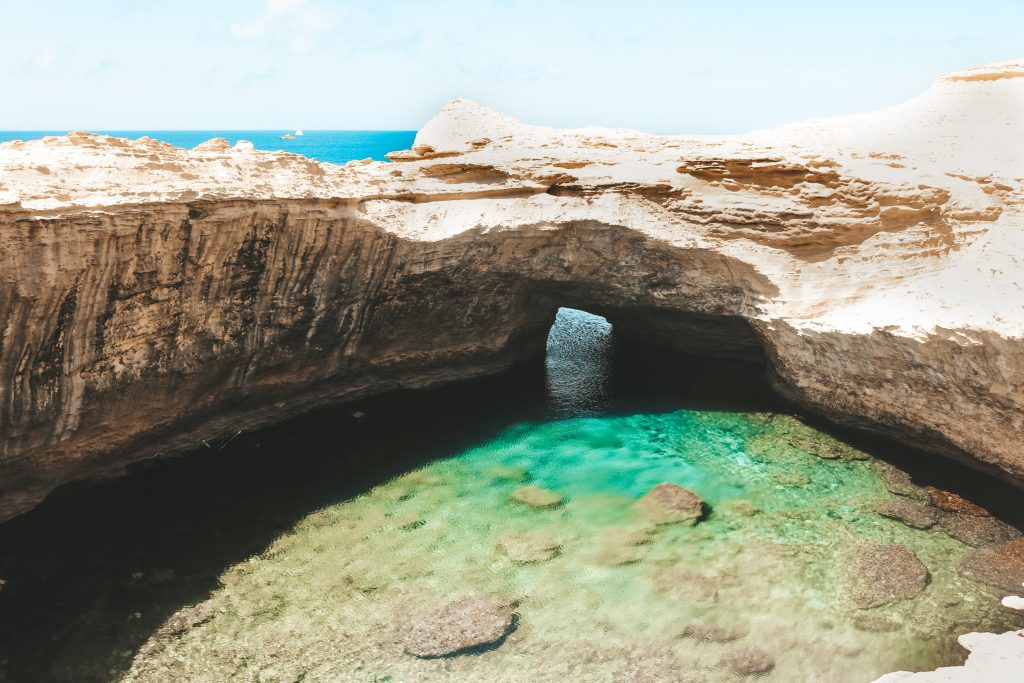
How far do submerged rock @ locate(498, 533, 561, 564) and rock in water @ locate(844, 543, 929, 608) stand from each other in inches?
151

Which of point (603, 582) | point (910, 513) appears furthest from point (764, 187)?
point (603, 582)

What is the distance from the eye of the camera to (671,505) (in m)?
11.2

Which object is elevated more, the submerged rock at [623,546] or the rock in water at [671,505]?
the rock in water at [671,505]

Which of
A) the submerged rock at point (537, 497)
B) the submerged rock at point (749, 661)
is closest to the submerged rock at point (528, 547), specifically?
the submerged rock at point (537, 497)

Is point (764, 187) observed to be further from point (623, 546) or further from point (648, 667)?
point (648, 667)

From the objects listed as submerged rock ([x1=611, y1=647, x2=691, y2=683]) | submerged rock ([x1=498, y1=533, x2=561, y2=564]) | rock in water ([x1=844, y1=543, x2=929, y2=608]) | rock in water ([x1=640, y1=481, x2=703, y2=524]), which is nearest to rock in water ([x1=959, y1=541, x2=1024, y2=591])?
rock in water ([x1=844, y1=543, x2=929, y2=608])

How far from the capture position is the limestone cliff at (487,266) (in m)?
10.1

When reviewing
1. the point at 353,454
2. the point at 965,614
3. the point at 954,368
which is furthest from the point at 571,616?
the point at 954,368

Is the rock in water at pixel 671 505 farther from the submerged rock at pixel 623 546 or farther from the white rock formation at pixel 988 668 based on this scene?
the white rock formation at pixel 988 668

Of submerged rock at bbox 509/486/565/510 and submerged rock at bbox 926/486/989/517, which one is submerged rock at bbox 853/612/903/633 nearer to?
submerged rock at bbox 926/486/989/517

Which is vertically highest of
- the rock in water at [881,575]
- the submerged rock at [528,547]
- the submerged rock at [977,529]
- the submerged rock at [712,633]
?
the submerged rock at [977,529]

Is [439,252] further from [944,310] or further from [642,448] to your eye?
[944,310]

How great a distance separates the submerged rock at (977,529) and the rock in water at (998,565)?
15 cm

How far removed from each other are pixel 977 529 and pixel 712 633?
475 centimetres
